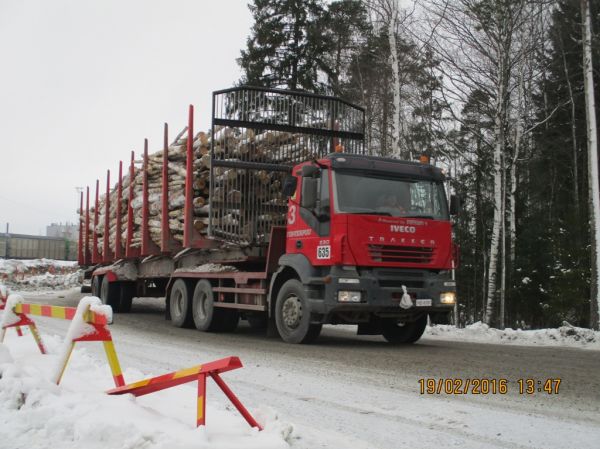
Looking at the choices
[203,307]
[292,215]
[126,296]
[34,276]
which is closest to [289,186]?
[292,215]

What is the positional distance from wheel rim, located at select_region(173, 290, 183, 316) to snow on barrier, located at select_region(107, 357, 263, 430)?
27.4 feet

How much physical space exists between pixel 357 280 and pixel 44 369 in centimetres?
423

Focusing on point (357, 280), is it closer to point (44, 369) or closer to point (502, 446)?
point (44, 369)

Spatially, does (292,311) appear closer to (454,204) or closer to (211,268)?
(211,268)

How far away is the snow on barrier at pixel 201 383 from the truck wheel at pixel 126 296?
12.7 metres

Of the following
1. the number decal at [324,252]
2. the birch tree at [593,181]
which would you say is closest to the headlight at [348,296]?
→ the number decal at [324,252]

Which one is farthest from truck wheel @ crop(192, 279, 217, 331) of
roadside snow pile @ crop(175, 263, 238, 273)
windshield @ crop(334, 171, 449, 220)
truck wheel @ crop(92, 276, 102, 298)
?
truck wheel @ crop(92, 276, 102, 298)

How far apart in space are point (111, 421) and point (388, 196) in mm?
6192

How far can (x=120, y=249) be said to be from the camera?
15.7m

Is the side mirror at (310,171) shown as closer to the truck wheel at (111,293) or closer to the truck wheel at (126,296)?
the truck wheel at (126,296)

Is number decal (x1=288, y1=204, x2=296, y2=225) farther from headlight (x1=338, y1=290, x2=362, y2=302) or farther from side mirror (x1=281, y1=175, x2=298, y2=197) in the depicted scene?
headlight (x1=338, y1=290, x2=362, y2=302)

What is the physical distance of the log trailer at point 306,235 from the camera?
898cm

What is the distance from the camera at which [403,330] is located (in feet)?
34.7

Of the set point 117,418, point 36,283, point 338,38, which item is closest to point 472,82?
point 338,38
